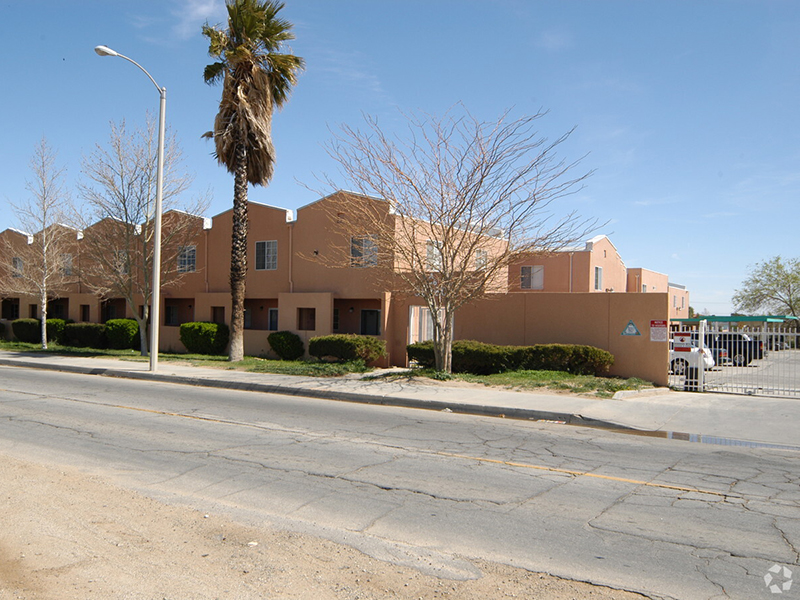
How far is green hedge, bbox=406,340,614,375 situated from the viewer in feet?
58.5

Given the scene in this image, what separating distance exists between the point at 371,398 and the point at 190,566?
9.86 metres

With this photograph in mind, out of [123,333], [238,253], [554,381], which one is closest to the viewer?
[554,381]

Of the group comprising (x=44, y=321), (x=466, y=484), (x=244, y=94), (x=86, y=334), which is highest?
(x=244, y=94)

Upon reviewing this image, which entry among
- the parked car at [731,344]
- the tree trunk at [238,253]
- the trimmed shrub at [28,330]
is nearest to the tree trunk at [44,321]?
the trimmed shrub at [28,330]

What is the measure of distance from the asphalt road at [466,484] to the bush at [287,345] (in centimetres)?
1165

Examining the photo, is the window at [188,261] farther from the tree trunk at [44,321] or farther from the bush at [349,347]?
the bush at [349,347]

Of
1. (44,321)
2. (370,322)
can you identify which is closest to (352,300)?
(370,322)

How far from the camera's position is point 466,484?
748cm

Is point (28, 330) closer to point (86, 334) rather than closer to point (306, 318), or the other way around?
point (86, 334)

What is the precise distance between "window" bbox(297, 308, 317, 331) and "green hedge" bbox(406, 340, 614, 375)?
7.07m

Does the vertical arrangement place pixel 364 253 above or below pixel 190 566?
above

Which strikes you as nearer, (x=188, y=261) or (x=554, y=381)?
A: (x=554, y=381)

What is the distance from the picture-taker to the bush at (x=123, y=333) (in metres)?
29.7

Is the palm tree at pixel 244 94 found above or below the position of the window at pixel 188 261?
above
